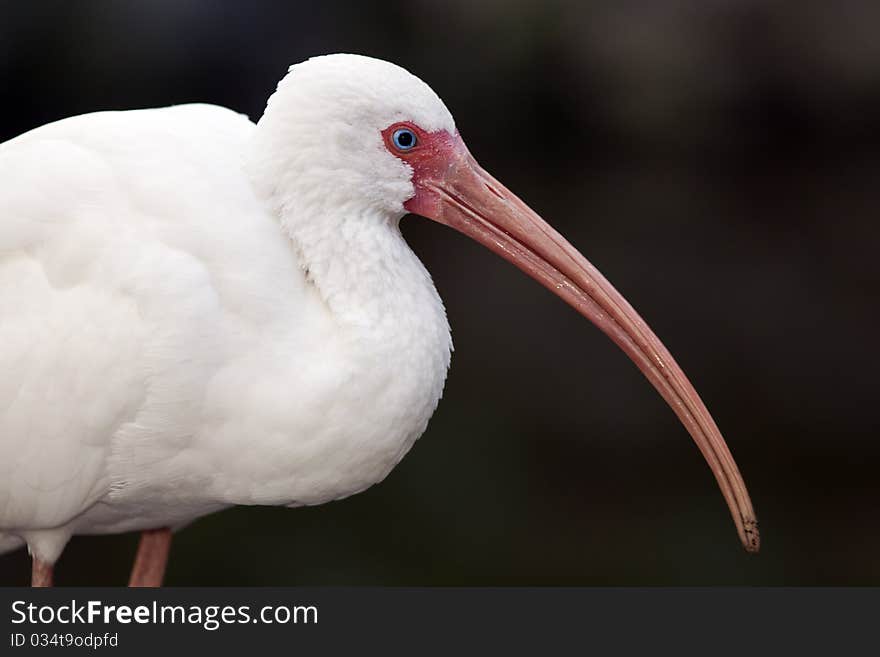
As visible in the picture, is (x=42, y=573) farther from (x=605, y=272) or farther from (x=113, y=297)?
(x=605, y=272)

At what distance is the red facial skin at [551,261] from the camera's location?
2959 mm

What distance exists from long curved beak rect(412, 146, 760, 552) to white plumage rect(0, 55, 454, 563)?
0.12 m

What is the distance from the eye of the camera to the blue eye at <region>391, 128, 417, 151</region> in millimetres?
2846

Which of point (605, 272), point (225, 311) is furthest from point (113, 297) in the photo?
point (605, 272)

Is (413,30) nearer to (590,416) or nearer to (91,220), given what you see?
(590,416)

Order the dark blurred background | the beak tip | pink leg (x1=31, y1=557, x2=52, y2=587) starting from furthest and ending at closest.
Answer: the dark blurred background, pink leg (x1=31, y1=557, x2=52, y2=587), the beak tip

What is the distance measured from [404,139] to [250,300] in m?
0.49

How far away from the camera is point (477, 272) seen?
8.91 meters

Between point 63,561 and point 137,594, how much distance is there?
6.93ft

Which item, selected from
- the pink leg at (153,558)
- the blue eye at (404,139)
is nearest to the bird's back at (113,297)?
the blue eye at (404,139)

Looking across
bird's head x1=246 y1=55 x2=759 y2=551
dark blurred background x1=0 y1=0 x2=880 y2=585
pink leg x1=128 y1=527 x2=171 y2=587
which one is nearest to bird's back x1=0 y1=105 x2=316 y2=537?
bird's head x1=246 y1=55 x2=759 y2=551

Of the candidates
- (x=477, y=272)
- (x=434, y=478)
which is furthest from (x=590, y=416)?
(x=477, y=272)

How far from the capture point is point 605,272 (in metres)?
8.30

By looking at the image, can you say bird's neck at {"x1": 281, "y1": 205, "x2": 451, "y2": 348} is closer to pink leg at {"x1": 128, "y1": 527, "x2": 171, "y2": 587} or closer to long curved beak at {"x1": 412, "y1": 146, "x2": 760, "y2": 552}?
long curved beak at {"x1": 412, "y1": 146, "x2": 760, "y2": 552}
